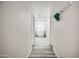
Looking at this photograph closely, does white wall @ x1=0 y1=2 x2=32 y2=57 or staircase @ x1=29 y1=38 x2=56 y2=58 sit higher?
white wall @ x1=0 y1=2 x2=32 y2=57

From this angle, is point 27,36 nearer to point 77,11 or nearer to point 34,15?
point 34,15

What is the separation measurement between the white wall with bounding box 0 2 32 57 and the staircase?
8 cm

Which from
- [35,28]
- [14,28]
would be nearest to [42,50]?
[35,28]

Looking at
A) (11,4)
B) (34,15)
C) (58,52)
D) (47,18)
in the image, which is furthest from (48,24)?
(11,4)

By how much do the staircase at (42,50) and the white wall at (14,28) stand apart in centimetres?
8

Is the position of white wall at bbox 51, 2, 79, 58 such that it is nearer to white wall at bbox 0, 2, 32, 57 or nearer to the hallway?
the hallway

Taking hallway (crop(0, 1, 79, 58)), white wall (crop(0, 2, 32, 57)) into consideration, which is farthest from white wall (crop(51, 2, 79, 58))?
white wall (crop(0, 2, 32, 57))

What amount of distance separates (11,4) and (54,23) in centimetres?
48

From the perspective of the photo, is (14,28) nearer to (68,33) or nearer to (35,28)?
(35,28)

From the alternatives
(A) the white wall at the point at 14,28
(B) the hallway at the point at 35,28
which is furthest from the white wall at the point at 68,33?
(A) the white wall at the point at 14,28

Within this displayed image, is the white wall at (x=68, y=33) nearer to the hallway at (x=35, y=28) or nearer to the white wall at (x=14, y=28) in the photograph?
the hallway at (x=35, y=28)

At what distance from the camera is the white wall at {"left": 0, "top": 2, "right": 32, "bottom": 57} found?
4.16 ft

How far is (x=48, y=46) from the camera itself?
1.31 meters

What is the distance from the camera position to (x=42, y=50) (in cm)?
132
